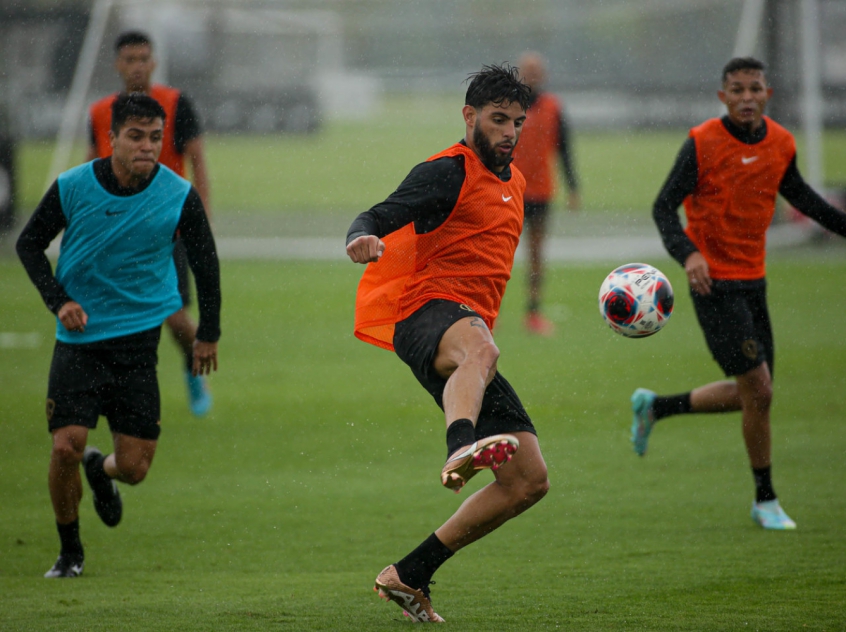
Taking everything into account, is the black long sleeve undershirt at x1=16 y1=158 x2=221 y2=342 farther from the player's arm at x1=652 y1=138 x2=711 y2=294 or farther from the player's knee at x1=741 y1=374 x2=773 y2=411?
the player's knee at x1=741 y1=374 x2=773 y2=411

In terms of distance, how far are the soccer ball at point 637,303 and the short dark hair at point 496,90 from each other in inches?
46.3

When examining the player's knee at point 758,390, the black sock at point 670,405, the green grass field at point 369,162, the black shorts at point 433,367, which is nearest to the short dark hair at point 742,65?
the player's knee at point 758,390

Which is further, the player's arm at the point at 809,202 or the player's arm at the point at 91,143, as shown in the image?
the player's arm at the point at 91,143

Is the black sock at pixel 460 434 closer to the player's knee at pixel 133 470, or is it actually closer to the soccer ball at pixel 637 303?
the soccer ball at pixel 637 303

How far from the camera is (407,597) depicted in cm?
440

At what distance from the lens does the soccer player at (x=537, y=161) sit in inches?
483

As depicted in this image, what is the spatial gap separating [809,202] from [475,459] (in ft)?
10.8

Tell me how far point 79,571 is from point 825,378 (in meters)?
6.83

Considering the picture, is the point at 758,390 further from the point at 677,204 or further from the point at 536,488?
the point at 536,488

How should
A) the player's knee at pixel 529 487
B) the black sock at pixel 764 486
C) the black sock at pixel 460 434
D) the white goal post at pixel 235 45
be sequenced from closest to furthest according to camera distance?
the black sock at pixel 460 434, the player's knee at pixel 529 487, the black sock at pixel 764 486, the white goal post at pixel 235 45

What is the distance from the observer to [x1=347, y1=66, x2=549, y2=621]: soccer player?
4.35 metres

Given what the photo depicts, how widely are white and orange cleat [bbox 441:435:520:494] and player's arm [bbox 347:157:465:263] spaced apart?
0.88 m

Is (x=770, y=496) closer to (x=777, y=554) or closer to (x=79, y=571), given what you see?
(x=777, y=554)

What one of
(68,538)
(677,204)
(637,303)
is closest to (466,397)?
(637,303)
